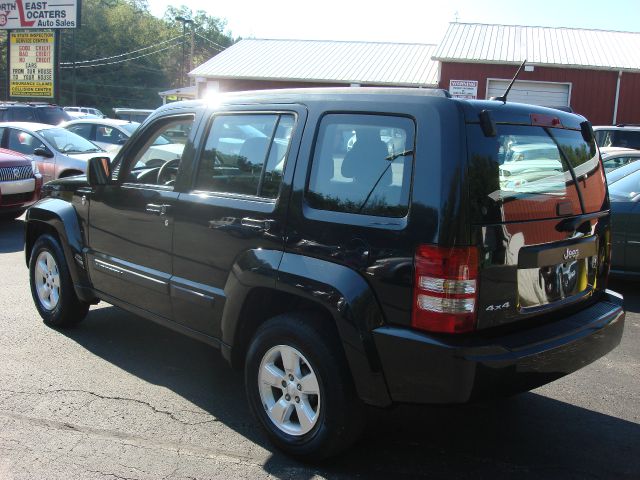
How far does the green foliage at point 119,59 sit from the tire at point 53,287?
6518 cm

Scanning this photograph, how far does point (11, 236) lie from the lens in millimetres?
10031

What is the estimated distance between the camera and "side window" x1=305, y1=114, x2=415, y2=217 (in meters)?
3.10

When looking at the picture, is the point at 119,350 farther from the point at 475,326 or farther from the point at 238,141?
the point at 475,326

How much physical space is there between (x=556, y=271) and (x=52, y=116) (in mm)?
16393


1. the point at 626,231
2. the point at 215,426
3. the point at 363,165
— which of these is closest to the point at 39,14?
the point at 626,231

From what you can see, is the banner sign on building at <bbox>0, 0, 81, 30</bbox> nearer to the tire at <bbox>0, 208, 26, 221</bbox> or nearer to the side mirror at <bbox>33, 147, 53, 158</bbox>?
the side mirror at <bbox>33, 147, 53, 158</bbox>

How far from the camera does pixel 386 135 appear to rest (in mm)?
3193

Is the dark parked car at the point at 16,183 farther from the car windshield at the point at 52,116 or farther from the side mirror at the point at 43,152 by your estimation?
the car windshield at the point at 52,116

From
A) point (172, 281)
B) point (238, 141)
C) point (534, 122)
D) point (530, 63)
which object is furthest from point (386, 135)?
point (530, 63)

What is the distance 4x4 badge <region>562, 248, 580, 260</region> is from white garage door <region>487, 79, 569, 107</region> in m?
20.7

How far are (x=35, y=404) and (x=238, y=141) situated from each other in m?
2.04

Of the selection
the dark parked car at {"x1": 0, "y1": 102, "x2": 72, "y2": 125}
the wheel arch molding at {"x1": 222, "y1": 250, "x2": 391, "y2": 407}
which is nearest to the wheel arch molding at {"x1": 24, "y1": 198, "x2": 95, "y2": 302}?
the wheel arch molding at {"x1": 222, "y1": 250, "x2": 391, "y2": 407}

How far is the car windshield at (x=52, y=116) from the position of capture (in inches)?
671

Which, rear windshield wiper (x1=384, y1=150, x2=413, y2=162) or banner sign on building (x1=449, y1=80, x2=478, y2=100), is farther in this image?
banner sign on building (x1=449, y1=80, x2=478, y2=100)
